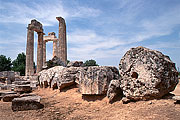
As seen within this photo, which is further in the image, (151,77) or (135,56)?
(135,56)

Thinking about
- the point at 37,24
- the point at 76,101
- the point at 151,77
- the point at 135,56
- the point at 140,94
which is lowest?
the point at 76,101

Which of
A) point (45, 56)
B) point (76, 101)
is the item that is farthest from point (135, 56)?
point (45, 56)

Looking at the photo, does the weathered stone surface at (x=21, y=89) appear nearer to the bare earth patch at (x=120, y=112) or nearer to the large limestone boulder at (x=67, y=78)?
the large limestone boulder at (x=67, y=78)

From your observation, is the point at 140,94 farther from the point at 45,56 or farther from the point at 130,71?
the point at 45,56

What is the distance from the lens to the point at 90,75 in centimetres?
458

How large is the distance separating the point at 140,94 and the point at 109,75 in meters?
1.48

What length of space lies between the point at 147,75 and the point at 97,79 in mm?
1646

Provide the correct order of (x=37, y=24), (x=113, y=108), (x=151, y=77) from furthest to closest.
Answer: (x=37, y=24) < (x=113, y=108) < (x=151, y=77)

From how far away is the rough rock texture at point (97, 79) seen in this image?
4316mm

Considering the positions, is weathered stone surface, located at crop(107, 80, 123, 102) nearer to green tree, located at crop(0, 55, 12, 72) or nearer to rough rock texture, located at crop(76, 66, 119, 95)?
rough rock texture, located at crop(76, 66, 119, 95)

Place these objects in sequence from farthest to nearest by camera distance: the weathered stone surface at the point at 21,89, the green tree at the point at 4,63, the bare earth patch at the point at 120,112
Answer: the green tree at the point at 4,63
the weathered stone surface at the point at 21,89
the bare earth patch at the point at 120,112

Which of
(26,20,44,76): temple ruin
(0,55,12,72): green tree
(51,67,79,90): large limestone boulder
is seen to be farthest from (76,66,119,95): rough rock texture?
(0,55,12,72): green tree

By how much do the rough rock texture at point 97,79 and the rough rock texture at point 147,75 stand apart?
2.77 feet

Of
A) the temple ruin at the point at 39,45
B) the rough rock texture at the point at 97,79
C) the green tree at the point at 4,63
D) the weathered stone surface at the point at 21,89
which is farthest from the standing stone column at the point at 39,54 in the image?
the green tree at the point at 4,63
